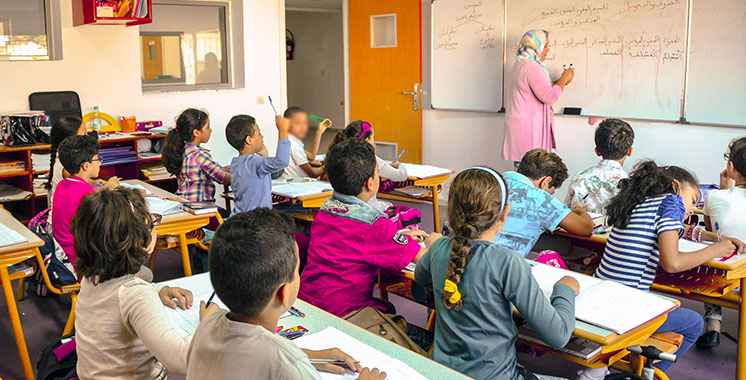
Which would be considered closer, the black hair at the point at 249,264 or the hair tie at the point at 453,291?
the black hair at the point at 249,264

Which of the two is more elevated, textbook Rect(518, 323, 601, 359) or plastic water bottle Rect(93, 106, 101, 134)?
plastic water bottle Rect(93, 106, 101, 134)

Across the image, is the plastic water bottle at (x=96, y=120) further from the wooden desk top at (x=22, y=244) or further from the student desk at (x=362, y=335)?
the student desk at (x=362, y=335)

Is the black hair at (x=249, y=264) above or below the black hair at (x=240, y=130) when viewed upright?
below

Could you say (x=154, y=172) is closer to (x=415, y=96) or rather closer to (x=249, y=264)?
(x=415, y=96)

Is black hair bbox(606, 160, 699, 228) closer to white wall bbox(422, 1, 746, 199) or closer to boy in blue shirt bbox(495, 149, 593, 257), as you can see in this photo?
boy in blue shirt bbox(495, 149, 593, 257)

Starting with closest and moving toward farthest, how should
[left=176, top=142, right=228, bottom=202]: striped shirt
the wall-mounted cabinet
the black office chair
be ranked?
[left=176, top=142, right=228, bottom=202]: striped shirt < the wall-mounted cabinet < the black office chair

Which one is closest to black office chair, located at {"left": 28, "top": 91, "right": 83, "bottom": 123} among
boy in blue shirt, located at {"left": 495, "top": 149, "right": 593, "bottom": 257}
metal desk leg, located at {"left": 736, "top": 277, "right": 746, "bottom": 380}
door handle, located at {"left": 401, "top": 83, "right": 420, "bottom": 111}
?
door handle, located at {"left": 401, "top": 83, "right": 420, "bottom": 111}

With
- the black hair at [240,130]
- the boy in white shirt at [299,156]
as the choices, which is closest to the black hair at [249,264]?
the black hair at [240,130]

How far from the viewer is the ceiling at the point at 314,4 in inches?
375

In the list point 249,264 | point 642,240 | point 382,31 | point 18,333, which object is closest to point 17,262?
point 18,333

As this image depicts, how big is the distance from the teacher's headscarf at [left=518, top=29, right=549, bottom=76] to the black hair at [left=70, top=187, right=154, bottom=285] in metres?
4.24

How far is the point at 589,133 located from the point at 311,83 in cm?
682

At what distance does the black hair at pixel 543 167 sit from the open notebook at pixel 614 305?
795mm

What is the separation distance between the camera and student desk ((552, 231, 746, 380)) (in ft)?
8.42
